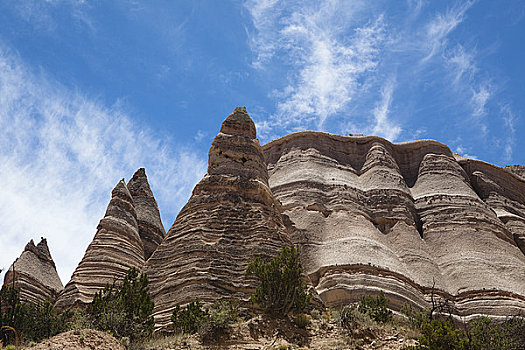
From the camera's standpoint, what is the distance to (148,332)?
700 inches

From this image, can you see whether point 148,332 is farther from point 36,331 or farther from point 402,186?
point 402,186

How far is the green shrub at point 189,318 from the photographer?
58.4 ft

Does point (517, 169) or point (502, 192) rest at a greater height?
point (517, 169)

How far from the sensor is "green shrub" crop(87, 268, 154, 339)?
1714 cm

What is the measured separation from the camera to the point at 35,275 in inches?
1196

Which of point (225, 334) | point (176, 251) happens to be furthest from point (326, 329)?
point (176, 251)

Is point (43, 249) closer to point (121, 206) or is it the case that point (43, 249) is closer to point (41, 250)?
point (41, 250)

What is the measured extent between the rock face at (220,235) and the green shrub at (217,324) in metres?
2.07

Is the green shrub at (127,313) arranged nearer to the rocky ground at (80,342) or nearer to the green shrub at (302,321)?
the rocky ground at (80,342)

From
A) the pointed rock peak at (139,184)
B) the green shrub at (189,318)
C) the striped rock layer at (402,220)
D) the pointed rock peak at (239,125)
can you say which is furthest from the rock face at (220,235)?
the pointed rock peak at (139,184)

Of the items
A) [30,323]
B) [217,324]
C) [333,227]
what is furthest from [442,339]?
[333,227]

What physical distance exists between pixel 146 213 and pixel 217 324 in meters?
19.9

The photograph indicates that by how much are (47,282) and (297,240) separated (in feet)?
46.2

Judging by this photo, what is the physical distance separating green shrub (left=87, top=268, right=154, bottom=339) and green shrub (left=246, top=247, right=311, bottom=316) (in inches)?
145
